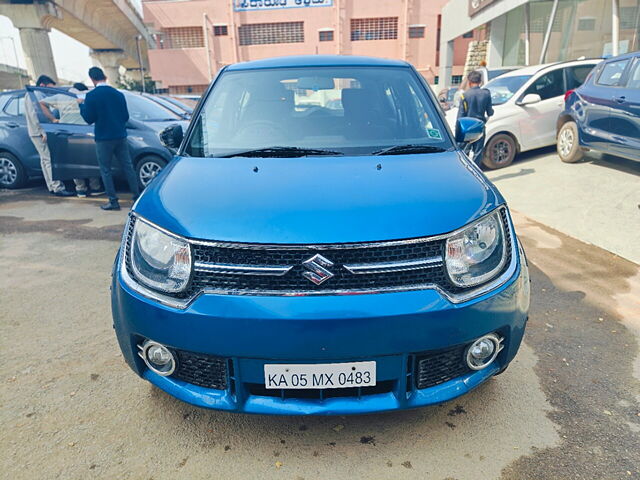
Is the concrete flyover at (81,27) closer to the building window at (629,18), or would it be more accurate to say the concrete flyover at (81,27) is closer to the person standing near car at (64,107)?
the person standing near car at (64,107)

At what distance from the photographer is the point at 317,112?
2.88 metres

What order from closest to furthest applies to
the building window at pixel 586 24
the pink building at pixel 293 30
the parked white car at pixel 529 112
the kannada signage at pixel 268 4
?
the parked white car at pixel 529 112
the building window at pixel 586 24
the pink building at pixel 293 30
the kannada signage at pixel 268 4

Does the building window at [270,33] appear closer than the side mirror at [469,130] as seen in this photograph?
No

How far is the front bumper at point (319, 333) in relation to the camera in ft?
5.41

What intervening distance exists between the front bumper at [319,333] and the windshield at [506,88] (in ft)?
23.6

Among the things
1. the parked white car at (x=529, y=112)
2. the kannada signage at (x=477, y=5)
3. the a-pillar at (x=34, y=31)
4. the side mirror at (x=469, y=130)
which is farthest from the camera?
the a-pillar at (x=34, y=31)

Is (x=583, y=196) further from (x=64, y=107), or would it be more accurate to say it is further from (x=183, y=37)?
(x=183, y=37)

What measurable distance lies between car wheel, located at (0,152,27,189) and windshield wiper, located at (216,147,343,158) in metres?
6.64

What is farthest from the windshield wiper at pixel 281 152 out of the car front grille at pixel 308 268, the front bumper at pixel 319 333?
the front bumper at pixel 319 333

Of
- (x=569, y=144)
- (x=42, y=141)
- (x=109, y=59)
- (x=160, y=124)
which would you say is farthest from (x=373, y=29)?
(x=42, y=141)

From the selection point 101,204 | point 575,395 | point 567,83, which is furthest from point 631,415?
point 567,83

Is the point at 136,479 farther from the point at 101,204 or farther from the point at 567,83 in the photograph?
the point at 567,83

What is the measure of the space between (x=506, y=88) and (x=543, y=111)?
0.80m

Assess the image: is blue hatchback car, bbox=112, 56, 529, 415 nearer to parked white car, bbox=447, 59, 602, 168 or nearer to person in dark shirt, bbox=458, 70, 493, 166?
person in dark shirt, bbox=458, 70, 493, 166
